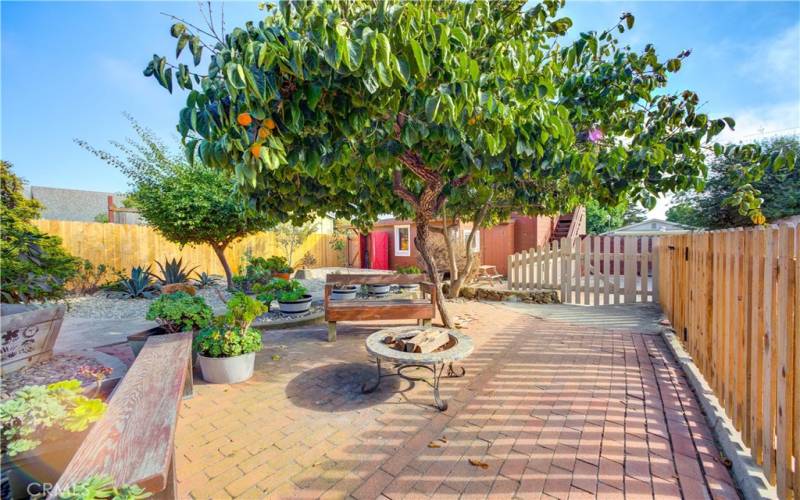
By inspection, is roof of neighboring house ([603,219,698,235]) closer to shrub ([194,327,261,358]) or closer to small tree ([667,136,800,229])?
small tree ([667,136,800,229])

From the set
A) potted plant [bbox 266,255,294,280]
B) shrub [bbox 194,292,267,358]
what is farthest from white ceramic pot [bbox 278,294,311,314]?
potted plant [bbox 266,255,294,280]

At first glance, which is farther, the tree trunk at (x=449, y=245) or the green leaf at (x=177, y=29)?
the tree trunk at (x=449, y=245)

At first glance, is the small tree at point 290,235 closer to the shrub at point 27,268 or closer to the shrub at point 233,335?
the shrub at point 27,268

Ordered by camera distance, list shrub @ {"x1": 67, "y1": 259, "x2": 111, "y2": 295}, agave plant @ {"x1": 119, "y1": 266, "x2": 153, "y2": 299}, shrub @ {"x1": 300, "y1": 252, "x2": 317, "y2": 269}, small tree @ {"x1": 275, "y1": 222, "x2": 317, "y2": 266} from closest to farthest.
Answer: agave plant @ {"x1": 119, "y1": 266, "x2": 153, "y2": 299} < shrub @ {"x1": 67, "y1": 259, "x2": 111, "y2": 295} < small tree @ {"x1": 275, "y1": 222, "x2": 317, "y2": 266} < shrub @ {"x1": 300, "y1": 252, "x2": 317, "y2": 269}

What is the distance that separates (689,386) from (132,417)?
452cm

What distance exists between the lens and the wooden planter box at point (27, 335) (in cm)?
319

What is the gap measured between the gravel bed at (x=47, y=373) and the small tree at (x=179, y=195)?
12.5ft

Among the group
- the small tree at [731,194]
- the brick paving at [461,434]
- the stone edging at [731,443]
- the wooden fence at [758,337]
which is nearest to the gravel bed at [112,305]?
the brick paving at [461,434]

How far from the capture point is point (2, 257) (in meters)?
4.25

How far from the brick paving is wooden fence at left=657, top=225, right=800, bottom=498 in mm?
332

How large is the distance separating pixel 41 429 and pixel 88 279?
10.5 meters

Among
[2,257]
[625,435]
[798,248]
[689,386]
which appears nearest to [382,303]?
[625,435]

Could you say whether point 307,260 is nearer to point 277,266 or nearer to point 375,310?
point 277,266

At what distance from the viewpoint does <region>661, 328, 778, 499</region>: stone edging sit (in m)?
1.83
